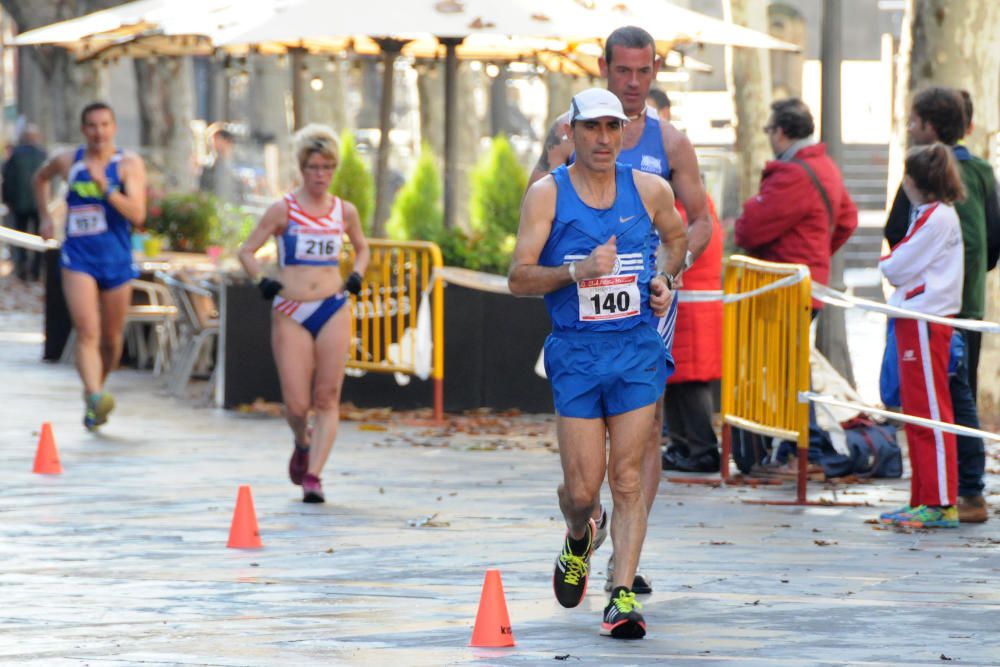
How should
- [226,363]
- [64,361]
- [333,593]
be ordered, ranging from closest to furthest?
[333,593] → [226,363] → [64,361]

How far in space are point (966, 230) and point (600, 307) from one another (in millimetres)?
3228

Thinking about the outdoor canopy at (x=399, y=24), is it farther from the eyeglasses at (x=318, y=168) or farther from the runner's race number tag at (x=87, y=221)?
the eyeglasses at (x=318, y=168)

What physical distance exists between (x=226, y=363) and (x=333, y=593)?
7131mm

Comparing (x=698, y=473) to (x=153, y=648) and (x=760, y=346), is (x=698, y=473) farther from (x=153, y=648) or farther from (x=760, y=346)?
(x=153, y=648)

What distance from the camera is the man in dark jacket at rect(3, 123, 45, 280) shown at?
27.5m

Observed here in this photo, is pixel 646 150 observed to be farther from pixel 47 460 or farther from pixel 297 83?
pixel 297 83

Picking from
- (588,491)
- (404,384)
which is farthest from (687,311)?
(588,491)

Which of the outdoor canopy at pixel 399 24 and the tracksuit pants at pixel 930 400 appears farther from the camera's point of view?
the outdoor canopy at pixel 399 24

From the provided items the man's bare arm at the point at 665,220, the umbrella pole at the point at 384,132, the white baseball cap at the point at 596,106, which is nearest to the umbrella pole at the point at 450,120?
the umbrella pole at the point at 384,132

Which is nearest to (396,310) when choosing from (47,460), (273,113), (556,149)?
(47,460)

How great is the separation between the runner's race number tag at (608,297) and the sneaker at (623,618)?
0.94 meters

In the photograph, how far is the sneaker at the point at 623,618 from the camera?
688cm

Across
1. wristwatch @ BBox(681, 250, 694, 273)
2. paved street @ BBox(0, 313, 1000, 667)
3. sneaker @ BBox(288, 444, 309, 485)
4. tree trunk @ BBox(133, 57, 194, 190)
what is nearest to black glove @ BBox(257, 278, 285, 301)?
sneaker @ BBox(288, 444, 309, 485)

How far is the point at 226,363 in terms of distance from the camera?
14805mm
